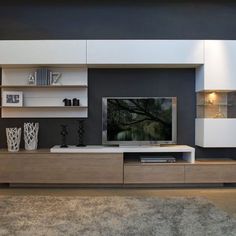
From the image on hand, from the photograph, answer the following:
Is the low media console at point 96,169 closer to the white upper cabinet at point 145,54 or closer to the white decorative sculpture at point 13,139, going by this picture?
the white decorative sculpture at point 13,139

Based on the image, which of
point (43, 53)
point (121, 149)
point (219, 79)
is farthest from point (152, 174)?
point (43, 53)

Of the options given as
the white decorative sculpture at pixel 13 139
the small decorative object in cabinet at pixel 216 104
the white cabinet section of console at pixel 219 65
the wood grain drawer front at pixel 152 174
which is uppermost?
the white cabinet section of console at pixel 219 65

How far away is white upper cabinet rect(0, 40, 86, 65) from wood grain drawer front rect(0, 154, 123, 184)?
1345 mm

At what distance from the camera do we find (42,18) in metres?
4.79

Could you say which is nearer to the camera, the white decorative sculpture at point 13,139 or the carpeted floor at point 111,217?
the carpeted floor at point 111,217

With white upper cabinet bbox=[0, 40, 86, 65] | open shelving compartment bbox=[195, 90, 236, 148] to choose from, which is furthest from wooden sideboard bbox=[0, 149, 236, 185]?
white upper cabinet bbox=[0, 40, 86, 65]

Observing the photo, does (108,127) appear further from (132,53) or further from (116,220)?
(116,220)

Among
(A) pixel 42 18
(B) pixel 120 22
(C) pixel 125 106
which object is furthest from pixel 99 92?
(A) pixel 42 18

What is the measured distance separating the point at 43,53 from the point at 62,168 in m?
1.67

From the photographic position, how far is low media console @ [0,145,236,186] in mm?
4301

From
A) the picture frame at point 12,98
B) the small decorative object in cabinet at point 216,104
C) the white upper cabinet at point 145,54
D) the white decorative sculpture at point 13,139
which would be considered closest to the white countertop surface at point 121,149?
the white decorative sculpture at point 13,139

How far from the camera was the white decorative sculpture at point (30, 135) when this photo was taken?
4.54m

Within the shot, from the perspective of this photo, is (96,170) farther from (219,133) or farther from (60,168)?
(219,133)

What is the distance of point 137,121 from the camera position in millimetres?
4645
